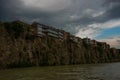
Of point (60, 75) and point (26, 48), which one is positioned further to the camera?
point (26, 48)

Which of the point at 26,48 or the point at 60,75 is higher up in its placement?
the point at 26,48

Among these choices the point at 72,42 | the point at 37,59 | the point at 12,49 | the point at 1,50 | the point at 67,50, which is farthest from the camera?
the point at 72,42

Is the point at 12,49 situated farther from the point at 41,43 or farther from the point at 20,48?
the point at 41,43

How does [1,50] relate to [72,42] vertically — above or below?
below

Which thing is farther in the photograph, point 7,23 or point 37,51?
point 37,51

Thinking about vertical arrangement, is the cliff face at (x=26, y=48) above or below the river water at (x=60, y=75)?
above

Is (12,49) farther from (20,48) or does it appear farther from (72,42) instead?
(72,42)

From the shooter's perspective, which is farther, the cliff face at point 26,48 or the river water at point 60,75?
the cliff face at point 26,48

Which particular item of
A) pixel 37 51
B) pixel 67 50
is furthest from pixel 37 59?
pixel 67 50

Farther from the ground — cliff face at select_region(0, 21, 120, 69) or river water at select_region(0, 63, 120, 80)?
cliff face at select_region(0, 21, 120, 69)

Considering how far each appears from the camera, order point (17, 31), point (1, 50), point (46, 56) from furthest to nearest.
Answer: point (46, 56), point (17, 31), point (1, 50)

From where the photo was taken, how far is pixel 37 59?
402ft

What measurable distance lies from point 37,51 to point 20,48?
16565 millimetres

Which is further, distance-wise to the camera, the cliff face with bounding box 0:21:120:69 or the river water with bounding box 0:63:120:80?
the cliff face with bounding box 0:21:120:69
